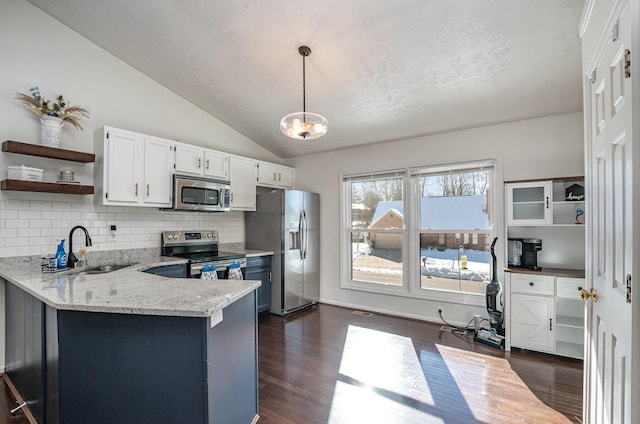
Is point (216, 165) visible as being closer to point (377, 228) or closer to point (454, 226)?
point (377, 228)

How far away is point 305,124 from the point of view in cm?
240

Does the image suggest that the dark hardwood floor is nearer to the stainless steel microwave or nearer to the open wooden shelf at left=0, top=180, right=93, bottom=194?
the stainless steel microwave

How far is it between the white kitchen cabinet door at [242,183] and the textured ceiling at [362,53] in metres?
0.77

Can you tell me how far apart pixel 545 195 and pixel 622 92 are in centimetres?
226

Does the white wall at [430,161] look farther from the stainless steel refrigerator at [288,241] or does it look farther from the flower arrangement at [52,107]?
the flower arrangement at [52,107]

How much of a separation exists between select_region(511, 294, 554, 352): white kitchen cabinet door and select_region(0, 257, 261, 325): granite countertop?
279 cm

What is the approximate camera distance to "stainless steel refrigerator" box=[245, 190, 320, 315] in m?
4.35

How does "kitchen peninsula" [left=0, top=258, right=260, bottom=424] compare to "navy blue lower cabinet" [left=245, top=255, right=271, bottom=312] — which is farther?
"navy blue lower cabinet" [left=245, top=255, right=271, bottom=312]

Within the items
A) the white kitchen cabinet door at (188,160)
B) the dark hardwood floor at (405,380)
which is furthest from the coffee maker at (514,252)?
the white kitchen cabinet door at (188,160)

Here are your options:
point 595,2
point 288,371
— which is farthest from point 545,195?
point 288,371

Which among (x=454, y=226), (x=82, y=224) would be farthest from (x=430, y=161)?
(x=82, y=224)

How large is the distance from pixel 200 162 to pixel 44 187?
1533 millimetres

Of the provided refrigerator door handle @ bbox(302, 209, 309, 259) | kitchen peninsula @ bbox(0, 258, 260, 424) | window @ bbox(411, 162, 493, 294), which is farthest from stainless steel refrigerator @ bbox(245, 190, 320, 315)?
kitchen peninsula @ bbox(0, 258, 260, 424)

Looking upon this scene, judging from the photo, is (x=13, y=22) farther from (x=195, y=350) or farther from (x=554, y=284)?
(x=554, y=284)
